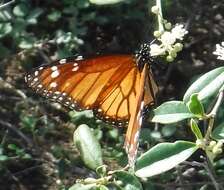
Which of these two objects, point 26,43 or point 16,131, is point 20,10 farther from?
point 16,131

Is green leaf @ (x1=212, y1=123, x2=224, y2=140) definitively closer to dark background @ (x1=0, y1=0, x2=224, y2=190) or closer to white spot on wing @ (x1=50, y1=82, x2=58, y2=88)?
white spot on wing @ (x1=50, y1=82, x2=58, y2=88)

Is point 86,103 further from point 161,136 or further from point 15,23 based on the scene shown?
point 15,23

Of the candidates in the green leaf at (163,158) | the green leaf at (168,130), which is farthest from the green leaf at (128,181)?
the green leaf at (168,130)

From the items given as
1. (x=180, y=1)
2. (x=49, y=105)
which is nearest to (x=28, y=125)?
(x=49, y=105)

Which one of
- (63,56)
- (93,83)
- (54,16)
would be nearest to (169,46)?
(93,83)

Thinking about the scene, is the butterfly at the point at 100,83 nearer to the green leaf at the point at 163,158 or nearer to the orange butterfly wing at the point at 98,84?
the orange butterfly wing at the point at 98,84

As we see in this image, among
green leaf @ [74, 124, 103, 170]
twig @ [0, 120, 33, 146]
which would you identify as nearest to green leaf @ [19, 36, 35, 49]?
twig @ [0, 120, 33, 146]
